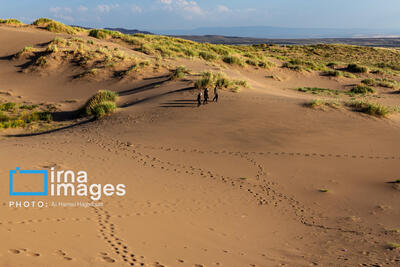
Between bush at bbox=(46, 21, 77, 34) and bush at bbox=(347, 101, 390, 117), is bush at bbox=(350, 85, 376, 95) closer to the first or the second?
bush at bbox=(347, 101, 390, 117)

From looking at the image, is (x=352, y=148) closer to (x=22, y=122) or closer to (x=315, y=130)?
(x=315, y=130)

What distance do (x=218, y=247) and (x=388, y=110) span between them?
11.2 metres

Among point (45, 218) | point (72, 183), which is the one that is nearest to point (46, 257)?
point (45, 218)

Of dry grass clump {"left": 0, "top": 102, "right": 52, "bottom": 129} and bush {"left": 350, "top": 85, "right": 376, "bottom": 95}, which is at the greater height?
bush {"left": 350, "top": 85, "right": 376, "bottom": 95}

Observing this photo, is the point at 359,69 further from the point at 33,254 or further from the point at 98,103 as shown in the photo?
the point at 33,254

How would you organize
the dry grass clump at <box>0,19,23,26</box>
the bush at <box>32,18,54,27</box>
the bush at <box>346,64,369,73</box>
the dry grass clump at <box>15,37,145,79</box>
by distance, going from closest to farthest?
the dry grass clump at <box>15,37,145,79</box> → the bush at <box>346,64,369,73</box> → the dry grass clump at <box>0,19,23,26</box> → the bush at <box>32,18,54,27</box>

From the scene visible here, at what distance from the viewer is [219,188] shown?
7.98 m

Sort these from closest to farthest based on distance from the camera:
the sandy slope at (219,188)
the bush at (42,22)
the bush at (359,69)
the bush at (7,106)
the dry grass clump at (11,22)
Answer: the sandy slope at (219,188)
the bush at (7,106)
the bush at (359,69)
the dry grass clump at (11,22)
the bush at (42,22)

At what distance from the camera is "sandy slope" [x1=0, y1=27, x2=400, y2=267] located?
16.9 ft

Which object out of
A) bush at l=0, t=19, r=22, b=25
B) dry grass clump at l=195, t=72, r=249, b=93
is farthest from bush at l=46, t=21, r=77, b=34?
dry grass clump at l=195, t=72, r=249, b=93

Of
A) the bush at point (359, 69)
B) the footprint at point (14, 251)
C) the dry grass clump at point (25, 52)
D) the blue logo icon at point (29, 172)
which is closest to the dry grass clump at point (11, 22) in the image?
the dry grass clump at point (25, 52)

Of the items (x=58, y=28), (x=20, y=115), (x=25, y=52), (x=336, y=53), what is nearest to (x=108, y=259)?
(x=20, y=115)

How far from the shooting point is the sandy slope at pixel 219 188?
5.16m

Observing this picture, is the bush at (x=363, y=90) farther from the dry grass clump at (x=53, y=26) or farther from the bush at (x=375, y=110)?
the dry grass clump at (x=53, y=26)
